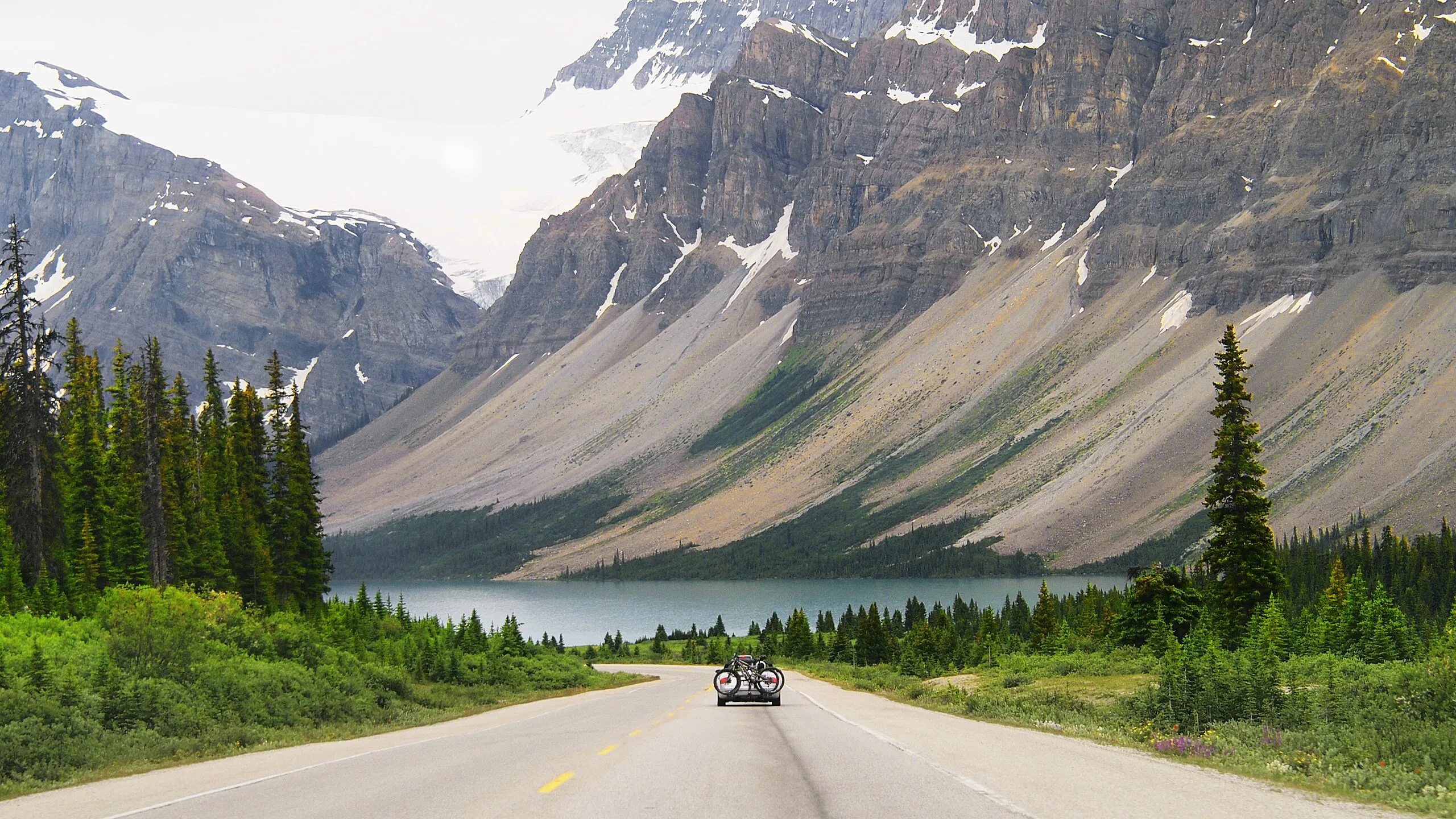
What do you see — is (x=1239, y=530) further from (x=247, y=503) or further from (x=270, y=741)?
(x=247, y=503)

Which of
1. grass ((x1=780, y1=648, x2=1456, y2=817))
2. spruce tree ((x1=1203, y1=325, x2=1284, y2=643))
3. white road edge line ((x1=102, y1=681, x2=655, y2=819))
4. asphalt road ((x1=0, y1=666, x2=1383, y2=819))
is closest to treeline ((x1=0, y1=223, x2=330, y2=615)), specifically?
white road edge line ((x1=102, y1=681, x2=655, y2=819))

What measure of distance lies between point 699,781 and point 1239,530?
38.4 meters

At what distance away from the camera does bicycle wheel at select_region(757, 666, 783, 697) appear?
127ft

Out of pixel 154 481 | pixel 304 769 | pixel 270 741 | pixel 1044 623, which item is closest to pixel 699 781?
pixel 304 769

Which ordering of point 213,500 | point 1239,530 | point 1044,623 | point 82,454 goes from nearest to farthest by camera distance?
1. point 1239,530
2. point 82,454
3. point 213,500
4. point 1044,623

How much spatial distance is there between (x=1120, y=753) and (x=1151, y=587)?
35566 millimetres

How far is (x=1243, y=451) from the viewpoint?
165ft

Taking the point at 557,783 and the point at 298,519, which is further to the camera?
the point at 298,519

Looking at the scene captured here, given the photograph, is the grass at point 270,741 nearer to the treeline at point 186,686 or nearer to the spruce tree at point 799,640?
the treeline at point 186,686

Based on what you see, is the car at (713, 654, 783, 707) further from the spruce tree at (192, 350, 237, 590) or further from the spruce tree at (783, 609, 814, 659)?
the spruce tree at (783, 609, 814, 659)

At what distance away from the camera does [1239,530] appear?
50406 millimetres

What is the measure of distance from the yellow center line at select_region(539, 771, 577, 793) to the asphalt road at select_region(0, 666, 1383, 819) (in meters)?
0.06

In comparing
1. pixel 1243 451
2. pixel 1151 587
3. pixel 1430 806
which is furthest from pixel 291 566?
pixel 1430 806

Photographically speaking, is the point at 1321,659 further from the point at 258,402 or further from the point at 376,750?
the point at 258,402
